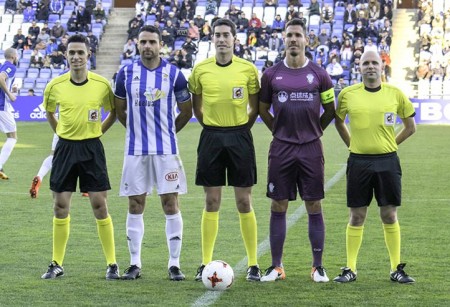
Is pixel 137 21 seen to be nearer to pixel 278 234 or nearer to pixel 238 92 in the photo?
pixel 238 92

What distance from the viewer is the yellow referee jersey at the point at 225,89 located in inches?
335

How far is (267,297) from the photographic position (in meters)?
7.80

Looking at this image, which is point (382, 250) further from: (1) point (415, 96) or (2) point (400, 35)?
(2) point (400, 35)

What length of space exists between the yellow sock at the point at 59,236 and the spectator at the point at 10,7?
33.6m

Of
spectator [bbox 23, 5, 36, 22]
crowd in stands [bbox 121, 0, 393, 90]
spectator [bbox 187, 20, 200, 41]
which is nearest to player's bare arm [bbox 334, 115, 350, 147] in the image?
crowd in stands [bbox 121, 0, 393, 90]

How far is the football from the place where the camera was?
7957 millimetres

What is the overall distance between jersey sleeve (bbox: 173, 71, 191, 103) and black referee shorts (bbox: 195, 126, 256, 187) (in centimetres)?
31

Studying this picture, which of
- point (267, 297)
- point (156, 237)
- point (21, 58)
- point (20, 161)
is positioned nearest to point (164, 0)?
point (21, 58)

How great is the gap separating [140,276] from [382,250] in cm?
260

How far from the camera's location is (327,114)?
28.5 feet

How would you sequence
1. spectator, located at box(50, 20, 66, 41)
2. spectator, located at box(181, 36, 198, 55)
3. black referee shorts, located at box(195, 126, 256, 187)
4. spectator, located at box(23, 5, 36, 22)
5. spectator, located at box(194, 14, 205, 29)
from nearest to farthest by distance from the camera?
black referee shorts, located at box(195, 126, 256, 187), spectator, located at box(181, 36, 198, 55), spectator, located at box(50, 20, 66, 41), spectator, located at box(194, 14, 205, 29), spectator, located at box(23, 5, 36, 22)

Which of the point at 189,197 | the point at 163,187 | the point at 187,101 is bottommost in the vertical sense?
the point at 189,197

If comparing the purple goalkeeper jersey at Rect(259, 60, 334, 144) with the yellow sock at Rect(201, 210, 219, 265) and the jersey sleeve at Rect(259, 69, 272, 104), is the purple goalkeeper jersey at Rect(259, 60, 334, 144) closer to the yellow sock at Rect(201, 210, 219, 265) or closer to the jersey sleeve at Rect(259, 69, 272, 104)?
the jersey sleeve at Rect(259, 69, 272, 104)

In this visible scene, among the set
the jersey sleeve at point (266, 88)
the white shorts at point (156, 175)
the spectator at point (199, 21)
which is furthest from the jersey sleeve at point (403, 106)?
the spectator at point (199, 21)
